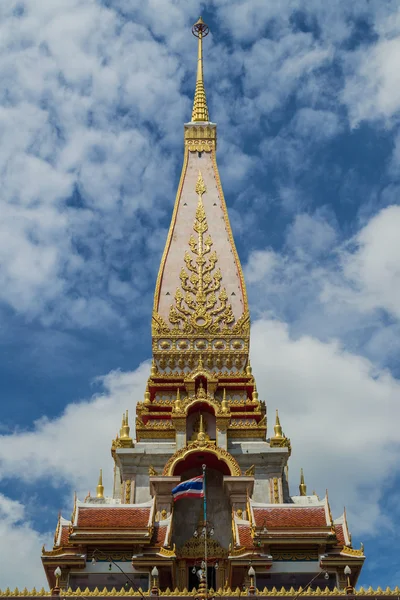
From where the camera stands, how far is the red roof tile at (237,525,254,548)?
1489 inches

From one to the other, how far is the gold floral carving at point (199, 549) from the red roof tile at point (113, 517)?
135 inches

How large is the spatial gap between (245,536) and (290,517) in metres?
2.07

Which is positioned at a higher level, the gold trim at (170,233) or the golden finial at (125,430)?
the gold trim at (170,233)

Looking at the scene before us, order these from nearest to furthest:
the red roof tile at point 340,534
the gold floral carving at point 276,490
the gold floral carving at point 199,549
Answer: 1. the red roof tile at point 340,534
2. the gold floral carving at point 199,549
3. the gold floral carving at point 276,490

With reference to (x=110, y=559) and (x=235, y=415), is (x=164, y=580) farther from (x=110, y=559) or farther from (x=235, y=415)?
(x=235, y=415)

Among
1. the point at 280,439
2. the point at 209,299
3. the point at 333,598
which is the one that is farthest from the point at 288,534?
the point at 209,299

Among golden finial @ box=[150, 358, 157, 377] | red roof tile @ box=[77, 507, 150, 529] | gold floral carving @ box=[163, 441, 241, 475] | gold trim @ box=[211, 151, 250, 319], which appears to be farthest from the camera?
gold trim @ box=[211, 151, 250, 319]

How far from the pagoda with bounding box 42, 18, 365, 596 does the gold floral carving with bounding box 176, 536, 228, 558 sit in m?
0.05

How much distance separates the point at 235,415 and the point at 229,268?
407 inches

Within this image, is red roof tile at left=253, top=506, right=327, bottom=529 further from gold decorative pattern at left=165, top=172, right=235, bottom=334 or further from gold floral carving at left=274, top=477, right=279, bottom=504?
gold decorative pattern at left=165, top=172, right=235, bottom=334

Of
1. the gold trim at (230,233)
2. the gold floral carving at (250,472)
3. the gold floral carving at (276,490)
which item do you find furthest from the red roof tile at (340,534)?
the gold trim at (230,233)

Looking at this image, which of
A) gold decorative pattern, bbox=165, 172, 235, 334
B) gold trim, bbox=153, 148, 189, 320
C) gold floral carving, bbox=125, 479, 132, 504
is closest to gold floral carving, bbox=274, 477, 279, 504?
gold floral carving, bbox=125, 479, 132, 504

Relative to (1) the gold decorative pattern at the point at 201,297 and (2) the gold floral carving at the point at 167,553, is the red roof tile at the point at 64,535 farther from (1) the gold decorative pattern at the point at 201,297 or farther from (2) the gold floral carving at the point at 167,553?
(1) the gold decorative pattern at the point at 201,297

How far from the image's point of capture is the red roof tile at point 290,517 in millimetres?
37781
